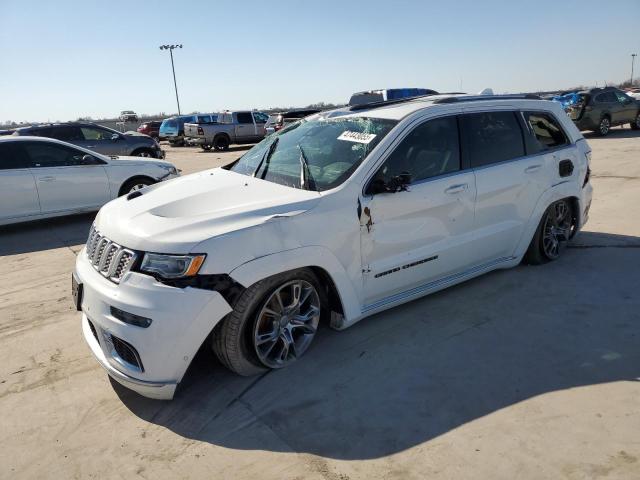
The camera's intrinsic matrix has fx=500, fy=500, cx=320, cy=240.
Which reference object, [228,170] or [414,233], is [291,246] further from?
[228,170]

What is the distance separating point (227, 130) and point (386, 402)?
888 inches

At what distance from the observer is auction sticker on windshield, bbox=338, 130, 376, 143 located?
3.82 m

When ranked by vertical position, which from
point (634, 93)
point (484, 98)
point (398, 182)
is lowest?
point (398, 182)

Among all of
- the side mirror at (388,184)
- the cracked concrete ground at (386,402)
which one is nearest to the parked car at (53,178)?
the cracked concrete ground at (386,402)

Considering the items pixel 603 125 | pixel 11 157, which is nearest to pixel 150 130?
pixel 603 125

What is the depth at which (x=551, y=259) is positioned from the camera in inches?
203

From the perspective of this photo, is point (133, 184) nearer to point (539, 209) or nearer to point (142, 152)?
point (142, 152)

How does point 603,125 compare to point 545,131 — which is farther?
point 603,125

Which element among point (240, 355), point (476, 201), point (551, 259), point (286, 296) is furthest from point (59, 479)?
point (551, 259)

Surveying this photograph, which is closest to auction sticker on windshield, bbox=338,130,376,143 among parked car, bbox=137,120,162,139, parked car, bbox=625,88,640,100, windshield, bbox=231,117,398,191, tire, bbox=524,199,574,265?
windshield, bbox=231,117,398,191

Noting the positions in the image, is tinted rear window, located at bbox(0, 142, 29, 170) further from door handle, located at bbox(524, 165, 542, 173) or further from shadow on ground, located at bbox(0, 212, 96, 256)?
door handle, located at bbox(524, 165, 542, 173)

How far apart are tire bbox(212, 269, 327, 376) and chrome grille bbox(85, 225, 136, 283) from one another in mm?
677

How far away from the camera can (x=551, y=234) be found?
511 cm

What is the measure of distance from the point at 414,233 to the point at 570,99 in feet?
56.7
